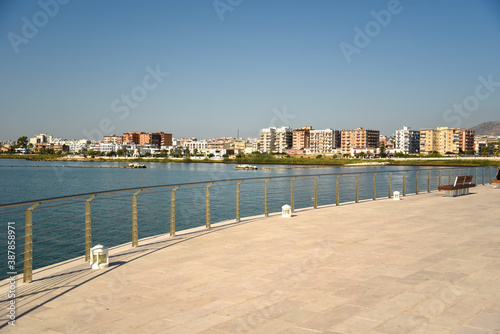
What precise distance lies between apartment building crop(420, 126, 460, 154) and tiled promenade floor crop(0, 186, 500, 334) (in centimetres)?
20302

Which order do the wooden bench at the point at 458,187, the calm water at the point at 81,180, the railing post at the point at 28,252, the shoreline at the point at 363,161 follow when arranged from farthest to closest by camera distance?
1. the shoreline at the point at 363,161
2. the calm water at the point at 81,180
3. the wooden bench at the point at 458,187
4. the railing post at the point at 28,252

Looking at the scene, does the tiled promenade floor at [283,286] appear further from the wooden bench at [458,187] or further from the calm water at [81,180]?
the calm water at [81,180]

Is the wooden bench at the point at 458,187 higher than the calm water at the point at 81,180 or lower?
higher

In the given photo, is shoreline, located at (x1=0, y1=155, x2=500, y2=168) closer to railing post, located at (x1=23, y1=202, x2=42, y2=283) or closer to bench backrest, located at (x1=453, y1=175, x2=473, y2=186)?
bench backrest, located at (x1=453, y1=175, x2=473, y2=186)

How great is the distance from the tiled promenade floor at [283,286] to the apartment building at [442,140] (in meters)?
203

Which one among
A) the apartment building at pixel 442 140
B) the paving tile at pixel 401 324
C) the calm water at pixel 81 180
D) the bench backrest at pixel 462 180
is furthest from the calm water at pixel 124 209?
the apartment building at pixel 442 140

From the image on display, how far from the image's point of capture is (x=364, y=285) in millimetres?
4816

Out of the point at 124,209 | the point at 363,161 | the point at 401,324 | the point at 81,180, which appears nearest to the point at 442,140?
the point at 363,161

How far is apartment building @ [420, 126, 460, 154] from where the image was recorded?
191 metres

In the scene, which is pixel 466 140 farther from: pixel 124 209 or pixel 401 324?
pixel 401 324

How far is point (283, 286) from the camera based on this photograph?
4.79 meters

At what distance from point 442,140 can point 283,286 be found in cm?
21141

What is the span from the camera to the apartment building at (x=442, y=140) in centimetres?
19131

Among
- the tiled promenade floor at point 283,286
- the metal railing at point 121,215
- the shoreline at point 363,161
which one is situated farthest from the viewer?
the shoreline at point 363,161
